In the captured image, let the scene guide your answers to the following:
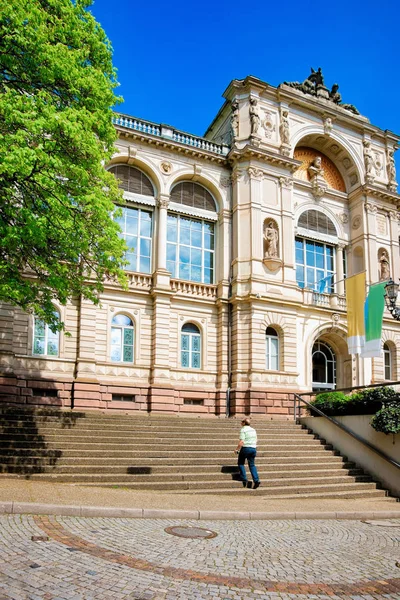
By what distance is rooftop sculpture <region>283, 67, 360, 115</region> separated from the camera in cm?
3066

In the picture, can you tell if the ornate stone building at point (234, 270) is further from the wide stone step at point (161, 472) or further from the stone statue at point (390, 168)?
the wide stone step at point (161, 472)

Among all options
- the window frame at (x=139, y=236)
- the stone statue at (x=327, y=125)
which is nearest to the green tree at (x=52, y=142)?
the window frame at (x=139, y=236)

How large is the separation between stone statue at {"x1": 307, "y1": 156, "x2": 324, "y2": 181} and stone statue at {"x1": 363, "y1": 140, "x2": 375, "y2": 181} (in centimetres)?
274

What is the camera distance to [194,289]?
85.0ft

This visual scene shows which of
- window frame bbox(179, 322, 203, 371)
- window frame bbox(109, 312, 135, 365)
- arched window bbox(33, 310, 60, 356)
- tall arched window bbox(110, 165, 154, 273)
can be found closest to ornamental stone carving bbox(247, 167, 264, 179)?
tall arched window bbox(110, 165, 154, 273)

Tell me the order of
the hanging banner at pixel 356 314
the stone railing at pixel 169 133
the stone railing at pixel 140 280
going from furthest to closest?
the stone railing at pixel 169 133
the stone railing at pixel 140 280
the hanging banner at pixel 356 314

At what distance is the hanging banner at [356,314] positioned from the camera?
74.5 feet

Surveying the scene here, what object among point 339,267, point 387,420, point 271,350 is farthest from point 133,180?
point 387,420

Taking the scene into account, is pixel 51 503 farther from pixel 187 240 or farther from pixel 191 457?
pixel 187 240

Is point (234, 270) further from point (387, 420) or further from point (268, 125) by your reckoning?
point (387, 420)

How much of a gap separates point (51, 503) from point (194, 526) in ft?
8.20

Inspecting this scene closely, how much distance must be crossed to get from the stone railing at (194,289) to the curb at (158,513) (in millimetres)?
15532

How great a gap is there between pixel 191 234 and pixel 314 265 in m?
7.32

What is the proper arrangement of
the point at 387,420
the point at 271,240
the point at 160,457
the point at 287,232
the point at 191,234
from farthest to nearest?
1. the point at 191,234
2. the point at 287,232
3. the point at 271,240
4. the point at 387,420
5. the point at 160,457
